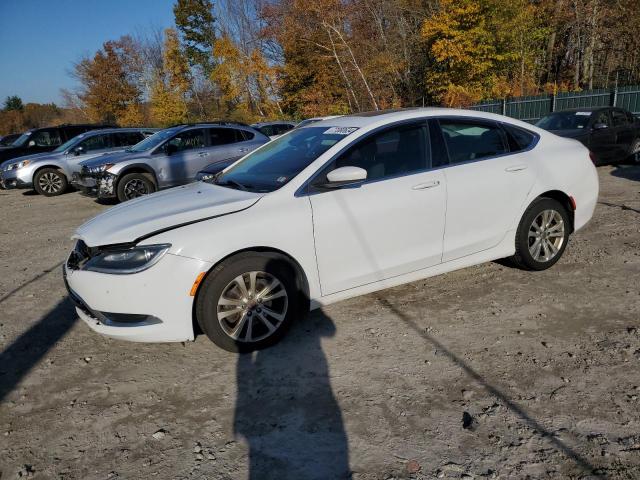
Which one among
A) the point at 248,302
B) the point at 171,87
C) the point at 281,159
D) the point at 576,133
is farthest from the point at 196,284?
the point at 171,87

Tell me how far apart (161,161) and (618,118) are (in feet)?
33.0

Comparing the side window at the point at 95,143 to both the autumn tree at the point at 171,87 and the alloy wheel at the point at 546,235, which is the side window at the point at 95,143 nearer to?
the alloy wheel at the point at 546,235

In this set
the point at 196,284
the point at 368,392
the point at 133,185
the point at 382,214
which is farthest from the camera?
the point at 133,185

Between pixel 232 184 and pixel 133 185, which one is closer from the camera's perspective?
pixel 232 184

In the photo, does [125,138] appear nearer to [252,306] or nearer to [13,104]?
[252,306]

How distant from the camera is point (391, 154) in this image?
13.2 ft

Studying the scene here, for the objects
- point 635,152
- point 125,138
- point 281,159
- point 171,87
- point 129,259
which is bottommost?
point 635,152

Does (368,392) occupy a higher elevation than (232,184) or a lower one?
lower

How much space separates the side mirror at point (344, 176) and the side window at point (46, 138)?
15.0 metres

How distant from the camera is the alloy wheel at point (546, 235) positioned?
15.2 feet

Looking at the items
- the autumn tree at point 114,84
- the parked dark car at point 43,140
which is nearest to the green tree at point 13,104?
the autumn tree at point 114,84

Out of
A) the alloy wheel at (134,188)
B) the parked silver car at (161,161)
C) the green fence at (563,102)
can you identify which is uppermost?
the parked silver car at (161,161)

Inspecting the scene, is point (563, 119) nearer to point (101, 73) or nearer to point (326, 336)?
point (326, 336)

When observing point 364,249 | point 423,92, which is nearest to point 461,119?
point 364,249
